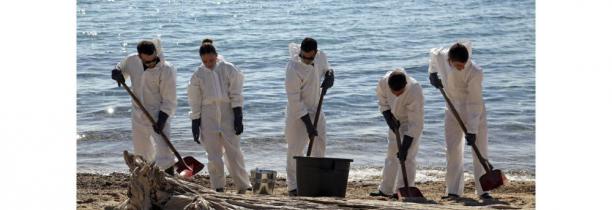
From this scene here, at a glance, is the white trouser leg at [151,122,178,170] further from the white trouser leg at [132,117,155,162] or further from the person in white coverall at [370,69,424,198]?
the person in white coverall at [370,69,424,198]

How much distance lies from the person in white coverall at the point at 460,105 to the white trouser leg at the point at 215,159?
192 cm

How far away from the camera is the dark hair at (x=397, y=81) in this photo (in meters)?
10.9

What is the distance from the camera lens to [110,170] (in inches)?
547

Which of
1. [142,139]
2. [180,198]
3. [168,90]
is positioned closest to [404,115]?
[168,90]

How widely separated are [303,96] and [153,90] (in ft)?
4.27

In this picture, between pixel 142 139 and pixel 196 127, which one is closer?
pixel 196 127

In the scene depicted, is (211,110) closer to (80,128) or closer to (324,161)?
(324,161)

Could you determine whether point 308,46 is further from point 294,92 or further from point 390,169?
point 390,169

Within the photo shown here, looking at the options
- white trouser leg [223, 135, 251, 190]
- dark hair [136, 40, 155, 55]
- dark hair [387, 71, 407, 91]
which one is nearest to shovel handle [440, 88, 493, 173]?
dark hair [387, 71, 407, 91]

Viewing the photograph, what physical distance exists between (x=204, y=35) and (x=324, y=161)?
17131mm

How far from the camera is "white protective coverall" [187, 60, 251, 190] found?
11.2 metres

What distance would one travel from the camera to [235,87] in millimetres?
11305

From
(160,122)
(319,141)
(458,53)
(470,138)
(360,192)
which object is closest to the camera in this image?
(458,53)

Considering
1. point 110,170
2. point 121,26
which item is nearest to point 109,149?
point 110,170
